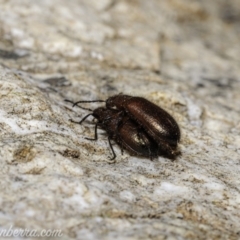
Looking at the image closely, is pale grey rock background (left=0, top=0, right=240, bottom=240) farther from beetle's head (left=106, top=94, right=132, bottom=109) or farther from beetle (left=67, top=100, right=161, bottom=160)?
beetle's head (left=106, top=94, right=132, bottom=109)

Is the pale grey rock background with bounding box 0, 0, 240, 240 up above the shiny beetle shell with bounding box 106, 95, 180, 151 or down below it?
below

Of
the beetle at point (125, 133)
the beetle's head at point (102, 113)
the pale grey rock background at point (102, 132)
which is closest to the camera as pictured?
the pale grey rock background at point (102, 132)

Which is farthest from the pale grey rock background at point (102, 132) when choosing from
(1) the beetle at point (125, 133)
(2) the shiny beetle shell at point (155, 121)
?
(2) the shiny beetle shell at point (155, 121)

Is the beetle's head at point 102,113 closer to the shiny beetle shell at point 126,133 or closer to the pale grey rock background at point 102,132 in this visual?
the shiny beetle shell at point 126,133

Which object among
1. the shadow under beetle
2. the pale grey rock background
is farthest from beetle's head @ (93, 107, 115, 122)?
the pale grey rock background

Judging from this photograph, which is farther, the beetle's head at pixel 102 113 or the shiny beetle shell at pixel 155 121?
the beetle's head at pixel 102 113
